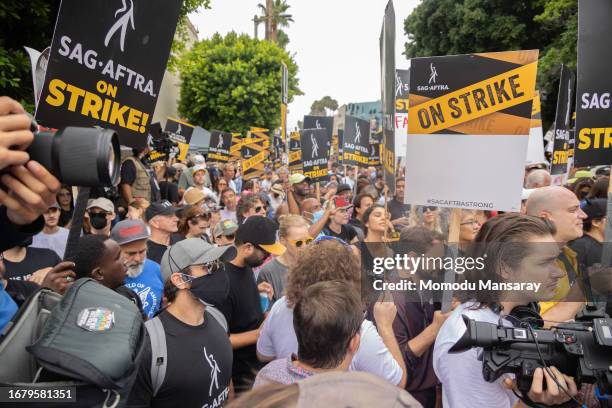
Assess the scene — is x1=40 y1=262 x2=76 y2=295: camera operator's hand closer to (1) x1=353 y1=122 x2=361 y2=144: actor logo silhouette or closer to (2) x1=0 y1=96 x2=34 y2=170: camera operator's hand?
(2) x1=0 y1=96 x2=34 y2=170: camera operator's hand

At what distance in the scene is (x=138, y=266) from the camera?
402 cm

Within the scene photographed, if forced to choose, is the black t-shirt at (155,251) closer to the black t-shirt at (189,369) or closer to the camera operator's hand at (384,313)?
the black t-shirt at (189,369)

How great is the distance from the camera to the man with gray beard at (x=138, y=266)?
3.89 meters

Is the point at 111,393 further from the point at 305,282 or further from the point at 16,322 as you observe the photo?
the point at 305,282

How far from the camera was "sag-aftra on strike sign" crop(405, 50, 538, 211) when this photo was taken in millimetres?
3549

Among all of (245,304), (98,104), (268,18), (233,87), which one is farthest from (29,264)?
(268,18)

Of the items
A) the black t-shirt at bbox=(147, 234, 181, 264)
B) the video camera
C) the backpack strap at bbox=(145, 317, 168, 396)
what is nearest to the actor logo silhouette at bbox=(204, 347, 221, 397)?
the backpack strap at bbox=(145, 317, 168, 396)

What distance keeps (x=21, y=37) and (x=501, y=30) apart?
23.2 m

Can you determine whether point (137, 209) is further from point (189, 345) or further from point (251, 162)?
point (251, 162)

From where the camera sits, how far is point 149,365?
2451 mm

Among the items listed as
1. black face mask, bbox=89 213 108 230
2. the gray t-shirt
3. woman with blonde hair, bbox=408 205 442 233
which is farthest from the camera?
woman with blonde hair, bbox=408 205 442 233

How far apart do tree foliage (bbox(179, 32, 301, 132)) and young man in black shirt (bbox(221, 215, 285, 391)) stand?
2979 centimetres

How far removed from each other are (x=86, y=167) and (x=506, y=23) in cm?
2801

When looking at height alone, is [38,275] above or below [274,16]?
below
